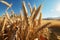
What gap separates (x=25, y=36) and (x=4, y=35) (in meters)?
0.11

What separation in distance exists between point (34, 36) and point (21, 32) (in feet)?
0.15

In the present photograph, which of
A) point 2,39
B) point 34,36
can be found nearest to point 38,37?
point 34,36

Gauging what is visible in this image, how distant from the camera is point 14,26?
23.2 inches

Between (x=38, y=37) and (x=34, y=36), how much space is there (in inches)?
1.2

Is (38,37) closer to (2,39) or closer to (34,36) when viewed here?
(34,36)

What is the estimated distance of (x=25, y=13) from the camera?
51cm

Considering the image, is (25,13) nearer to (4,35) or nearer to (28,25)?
(28,25)

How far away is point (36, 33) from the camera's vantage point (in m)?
0.56

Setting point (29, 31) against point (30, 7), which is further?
point (30, 7)

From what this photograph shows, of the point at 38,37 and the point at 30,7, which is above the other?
the point at 30,7

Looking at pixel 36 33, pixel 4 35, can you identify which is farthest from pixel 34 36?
pixel 4 35

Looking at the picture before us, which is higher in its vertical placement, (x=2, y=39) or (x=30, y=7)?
(x=30, y=7)

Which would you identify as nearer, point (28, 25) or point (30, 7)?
point (28, 25)

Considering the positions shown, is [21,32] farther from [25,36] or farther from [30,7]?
[30,7]
